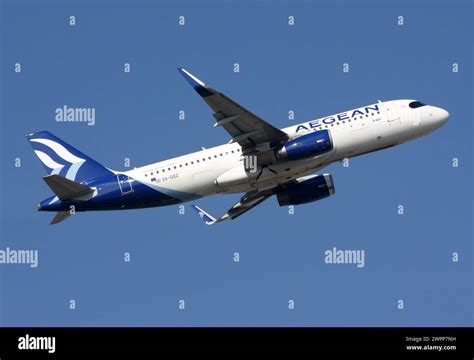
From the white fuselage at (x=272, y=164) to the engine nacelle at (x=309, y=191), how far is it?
133 inches

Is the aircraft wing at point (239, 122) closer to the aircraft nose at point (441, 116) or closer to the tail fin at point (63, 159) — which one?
the tail fin at point (63, 159)

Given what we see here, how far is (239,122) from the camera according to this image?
198 ft

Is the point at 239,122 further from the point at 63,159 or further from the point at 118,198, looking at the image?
the point at 63,159

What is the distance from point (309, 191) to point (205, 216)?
8.54m

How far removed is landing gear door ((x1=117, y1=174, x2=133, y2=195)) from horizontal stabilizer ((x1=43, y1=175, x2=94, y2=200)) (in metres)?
1.96

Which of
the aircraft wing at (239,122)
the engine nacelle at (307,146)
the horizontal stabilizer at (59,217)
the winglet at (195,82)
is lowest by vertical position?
the horizontal stabilizer at (59,217)

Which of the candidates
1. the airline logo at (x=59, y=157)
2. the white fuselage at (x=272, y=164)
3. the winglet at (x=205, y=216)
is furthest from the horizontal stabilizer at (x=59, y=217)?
the winglet at (x=205, y=216)

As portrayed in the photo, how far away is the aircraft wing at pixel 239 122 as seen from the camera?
5681cm

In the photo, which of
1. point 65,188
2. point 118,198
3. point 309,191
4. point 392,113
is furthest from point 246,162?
point 65,188
